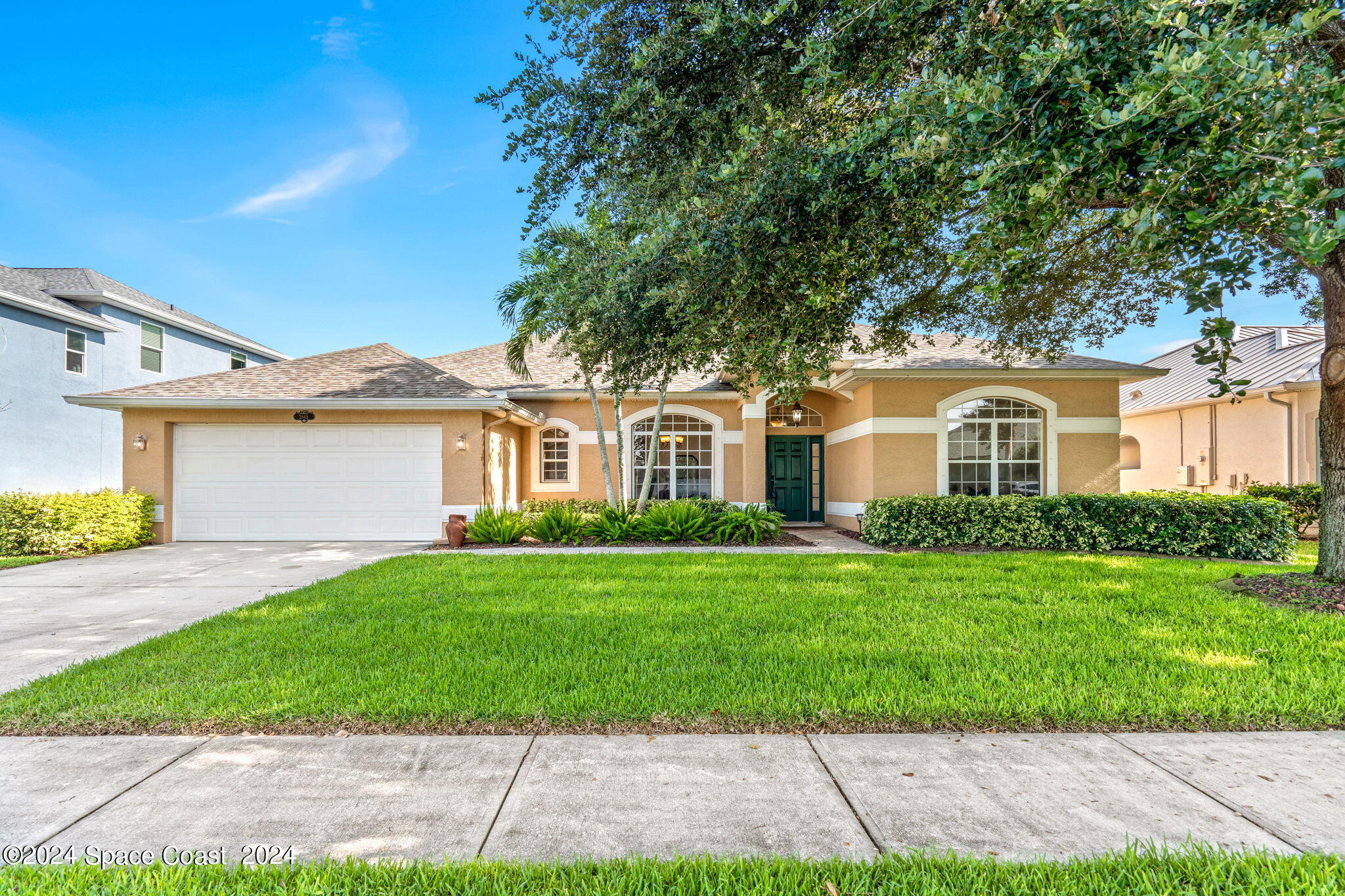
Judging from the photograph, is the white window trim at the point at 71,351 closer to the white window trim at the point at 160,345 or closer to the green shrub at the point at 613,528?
the white window trim at the point at 160,345

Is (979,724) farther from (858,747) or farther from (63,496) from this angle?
(63,496)

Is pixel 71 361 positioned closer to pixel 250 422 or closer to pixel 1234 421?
pixel 250 422

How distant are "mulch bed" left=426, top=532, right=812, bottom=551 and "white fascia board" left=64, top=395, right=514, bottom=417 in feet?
8.64

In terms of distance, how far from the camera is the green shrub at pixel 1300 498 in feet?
37.6

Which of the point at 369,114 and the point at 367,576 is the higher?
the point at 369,114

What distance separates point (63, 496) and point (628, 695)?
39.7 feet

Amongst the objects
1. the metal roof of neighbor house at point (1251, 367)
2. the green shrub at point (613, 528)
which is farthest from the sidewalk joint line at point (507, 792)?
the metal roof of neighbor house at point (1251, 367)

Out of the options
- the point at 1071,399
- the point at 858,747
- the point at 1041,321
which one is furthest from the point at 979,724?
the point at 1071,399

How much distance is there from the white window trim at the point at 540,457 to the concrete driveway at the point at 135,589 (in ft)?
13.2

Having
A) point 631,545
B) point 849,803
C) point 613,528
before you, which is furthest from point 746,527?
point 849,803

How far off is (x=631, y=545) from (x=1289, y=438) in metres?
14.4

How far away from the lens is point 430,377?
41.0ft

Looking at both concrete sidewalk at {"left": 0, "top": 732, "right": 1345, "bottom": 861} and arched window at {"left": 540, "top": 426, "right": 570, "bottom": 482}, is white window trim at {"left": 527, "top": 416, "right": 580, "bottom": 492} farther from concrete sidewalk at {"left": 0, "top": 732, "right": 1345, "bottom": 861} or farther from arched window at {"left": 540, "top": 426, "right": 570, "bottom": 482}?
concrete sidewalk at {"left": 0, "top": 732, "right": 1345, "bottom": 861}

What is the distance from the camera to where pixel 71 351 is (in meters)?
15.8
